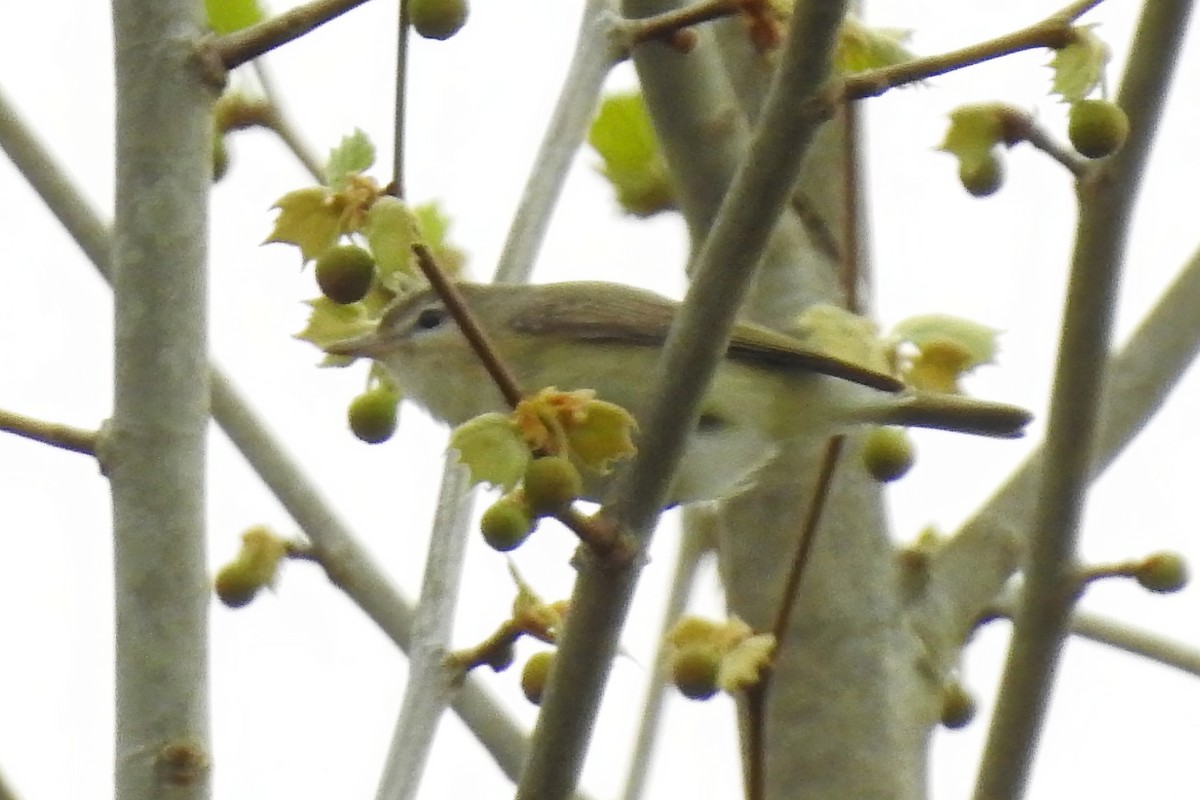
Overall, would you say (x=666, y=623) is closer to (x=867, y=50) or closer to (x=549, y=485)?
(x=867, y=50)

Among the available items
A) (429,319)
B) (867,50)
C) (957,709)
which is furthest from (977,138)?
(429,319)

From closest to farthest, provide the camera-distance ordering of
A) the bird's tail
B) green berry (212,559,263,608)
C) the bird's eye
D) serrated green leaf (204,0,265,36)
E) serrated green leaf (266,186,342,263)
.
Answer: serrated green leaf (266,186,342,263), green berry (212,559,263,608), serrated green leaf (204,0,265,36), the bird's tail, the bird's eye

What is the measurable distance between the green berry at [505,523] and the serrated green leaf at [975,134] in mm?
685

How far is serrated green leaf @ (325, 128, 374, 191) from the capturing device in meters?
1.72

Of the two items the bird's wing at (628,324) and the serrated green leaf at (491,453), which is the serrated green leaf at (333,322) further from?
the bird's wing at (628,324)

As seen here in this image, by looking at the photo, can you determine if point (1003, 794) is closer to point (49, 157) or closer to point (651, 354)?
point (651, 354)

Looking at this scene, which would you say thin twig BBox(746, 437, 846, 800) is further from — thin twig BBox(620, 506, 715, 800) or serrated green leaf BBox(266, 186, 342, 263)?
serrated green leaf BBox(266, 186, 342, 263)

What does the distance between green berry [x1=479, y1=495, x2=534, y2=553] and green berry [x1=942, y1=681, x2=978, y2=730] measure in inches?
48.5

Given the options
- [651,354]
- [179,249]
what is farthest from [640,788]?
[179,249]

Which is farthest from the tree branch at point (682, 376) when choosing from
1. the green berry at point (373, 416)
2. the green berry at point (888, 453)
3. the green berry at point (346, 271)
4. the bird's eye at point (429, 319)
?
the bird's eye at point (429, 319)

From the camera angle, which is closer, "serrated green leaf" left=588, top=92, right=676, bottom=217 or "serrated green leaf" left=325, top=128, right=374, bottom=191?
"serrated green leaf" left=325, top=128, right=374, bottom=191

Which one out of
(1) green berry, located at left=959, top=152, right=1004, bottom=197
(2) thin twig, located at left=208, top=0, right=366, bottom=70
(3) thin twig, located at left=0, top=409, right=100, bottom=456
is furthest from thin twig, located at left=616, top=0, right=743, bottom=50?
(3) thin twig, located at left=0, top=409, right=100, bottom=456

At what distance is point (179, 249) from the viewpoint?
6.11 ft

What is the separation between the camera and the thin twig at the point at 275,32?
1766 millimetres
